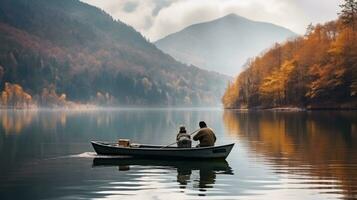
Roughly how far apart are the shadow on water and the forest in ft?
296

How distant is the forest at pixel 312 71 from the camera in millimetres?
129500

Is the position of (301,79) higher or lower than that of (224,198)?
higher

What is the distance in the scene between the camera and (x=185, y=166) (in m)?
35.6

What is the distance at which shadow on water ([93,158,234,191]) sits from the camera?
97.6 ft

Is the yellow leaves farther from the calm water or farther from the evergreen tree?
the calm water

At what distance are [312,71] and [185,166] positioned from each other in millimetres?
111165

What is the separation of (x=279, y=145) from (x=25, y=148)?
22.6 metres

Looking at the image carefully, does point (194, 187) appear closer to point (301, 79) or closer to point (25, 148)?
point (25, 148)

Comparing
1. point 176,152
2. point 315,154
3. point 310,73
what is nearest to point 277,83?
point 310,73

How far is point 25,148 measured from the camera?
4900 cm

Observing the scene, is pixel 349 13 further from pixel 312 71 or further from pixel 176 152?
pixel 176 152

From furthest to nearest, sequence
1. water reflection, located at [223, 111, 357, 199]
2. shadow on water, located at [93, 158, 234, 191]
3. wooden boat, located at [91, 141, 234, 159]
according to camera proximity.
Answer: wooden boat, located at [91, 141, 234, 159] → shadow on water, located at [93, 158, 234, 191] → water reflection, located at [223, 111, 357, 199]

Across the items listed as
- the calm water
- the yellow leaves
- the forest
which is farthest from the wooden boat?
the yellow leaves

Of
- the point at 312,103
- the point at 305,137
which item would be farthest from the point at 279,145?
the point at 312,103
